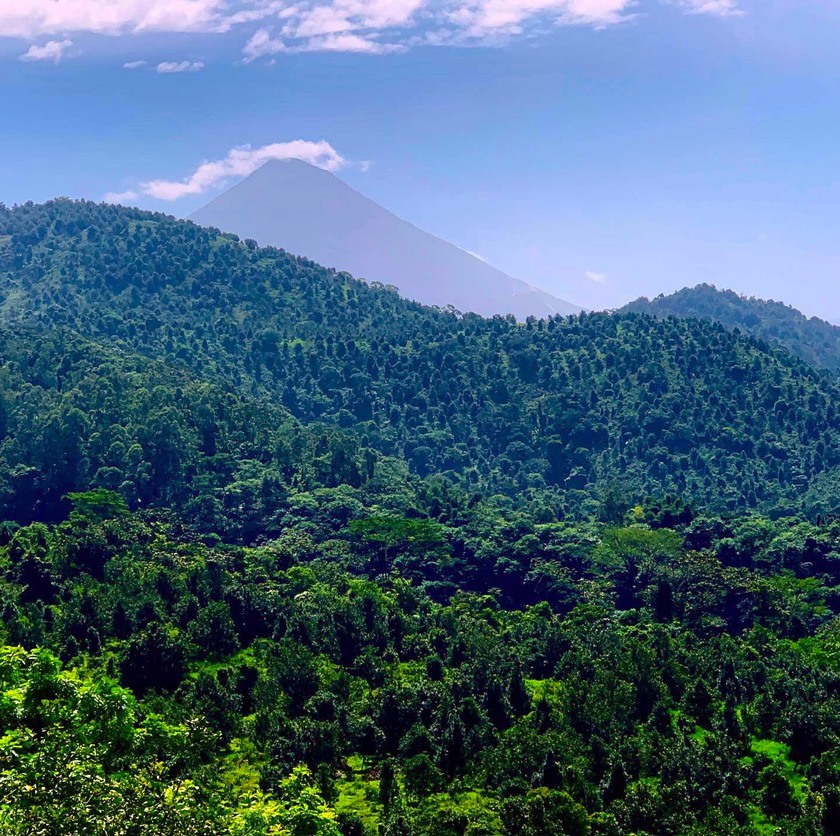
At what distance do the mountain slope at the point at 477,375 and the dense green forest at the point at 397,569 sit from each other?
1.70 ft

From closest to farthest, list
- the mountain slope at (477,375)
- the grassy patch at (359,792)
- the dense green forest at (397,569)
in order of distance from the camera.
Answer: the dense green forest at (397,569), the grassy patch at (359,792), the mountain slope at (477,375)

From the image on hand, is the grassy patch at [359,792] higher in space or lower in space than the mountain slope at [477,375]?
lower

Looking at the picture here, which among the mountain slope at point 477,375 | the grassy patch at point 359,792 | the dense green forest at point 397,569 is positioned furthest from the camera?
the mountain slope at point 477,375

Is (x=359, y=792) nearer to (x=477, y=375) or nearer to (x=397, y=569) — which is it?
(x=397, y=569)

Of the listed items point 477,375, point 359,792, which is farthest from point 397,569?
point 477,375

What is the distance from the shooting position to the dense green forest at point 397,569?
115 feet

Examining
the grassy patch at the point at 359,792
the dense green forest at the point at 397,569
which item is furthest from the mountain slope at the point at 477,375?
the grassy patch at the point at 359,792

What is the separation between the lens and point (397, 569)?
263 ft

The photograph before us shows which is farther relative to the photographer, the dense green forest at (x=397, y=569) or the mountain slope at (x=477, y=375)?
the mountain slope at (x=477, y=375)

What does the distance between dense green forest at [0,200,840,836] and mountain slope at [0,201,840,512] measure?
0.52 m

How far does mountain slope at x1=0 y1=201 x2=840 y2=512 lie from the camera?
424ft

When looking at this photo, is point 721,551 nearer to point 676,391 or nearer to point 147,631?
point 147,631

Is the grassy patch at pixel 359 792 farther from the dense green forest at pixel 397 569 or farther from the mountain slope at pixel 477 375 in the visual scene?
the mountain slope at pixel 477 375

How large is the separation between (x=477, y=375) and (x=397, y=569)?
7177 centimetres
